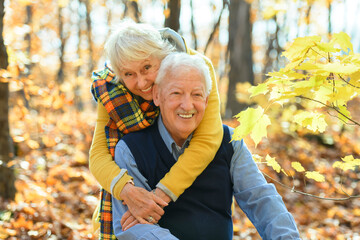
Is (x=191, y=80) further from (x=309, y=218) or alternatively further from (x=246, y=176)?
(x=309, y=218)

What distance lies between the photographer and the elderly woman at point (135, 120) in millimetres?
1900

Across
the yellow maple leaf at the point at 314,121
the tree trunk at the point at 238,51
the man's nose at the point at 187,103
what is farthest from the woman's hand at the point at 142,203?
the tree trunk at the point at 238,51

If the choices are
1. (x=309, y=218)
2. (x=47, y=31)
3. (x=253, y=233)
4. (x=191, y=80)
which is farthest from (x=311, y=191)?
(x=47, y=31)

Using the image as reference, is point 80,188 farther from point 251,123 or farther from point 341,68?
point 341,68

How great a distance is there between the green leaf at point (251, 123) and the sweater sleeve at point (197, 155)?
34cm

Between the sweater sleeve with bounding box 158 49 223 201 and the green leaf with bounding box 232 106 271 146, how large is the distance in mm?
338

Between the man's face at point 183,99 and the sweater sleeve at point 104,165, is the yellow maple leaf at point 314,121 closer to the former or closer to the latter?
the man's face at point 183,99

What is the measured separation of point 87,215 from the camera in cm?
429

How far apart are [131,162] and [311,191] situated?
4646 millimetres

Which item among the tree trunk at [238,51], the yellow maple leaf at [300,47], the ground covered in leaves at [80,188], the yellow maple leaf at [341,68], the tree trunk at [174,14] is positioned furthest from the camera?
the tree trunk at [238,51]


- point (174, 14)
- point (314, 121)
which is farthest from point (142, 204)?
point (174, 14)

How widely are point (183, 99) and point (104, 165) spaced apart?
0.61m

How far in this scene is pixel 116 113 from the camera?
212cm

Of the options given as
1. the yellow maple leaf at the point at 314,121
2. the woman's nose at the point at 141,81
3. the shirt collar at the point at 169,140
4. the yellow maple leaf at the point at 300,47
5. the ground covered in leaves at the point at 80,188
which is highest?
the yellow maple leaf at the point at 300,47
